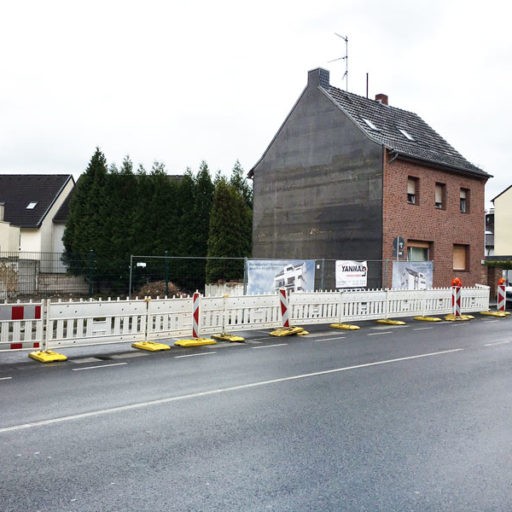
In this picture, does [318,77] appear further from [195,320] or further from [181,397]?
[181,397]

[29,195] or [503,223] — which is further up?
[29,195]

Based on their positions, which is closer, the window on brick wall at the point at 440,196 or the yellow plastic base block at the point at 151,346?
the yellow plastic base block at the point at 151,346

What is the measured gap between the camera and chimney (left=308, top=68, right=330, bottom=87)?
27953mm

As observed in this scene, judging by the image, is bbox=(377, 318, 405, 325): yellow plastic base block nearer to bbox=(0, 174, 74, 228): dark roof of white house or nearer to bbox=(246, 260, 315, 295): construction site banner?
bbox=(246, 260, 315, 295): construction site banner

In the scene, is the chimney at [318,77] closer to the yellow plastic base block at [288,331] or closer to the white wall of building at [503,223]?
the yellow plastic base block at [288,331]

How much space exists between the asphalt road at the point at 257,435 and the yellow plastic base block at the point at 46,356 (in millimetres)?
401

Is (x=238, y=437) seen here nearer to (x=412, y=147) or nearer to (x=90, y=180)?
(x=412, y=147)

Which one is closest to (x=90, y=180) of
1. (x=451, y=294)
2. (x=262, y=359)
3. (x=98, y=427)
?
(x=451, y=294)

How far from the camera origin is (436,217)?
2728 centimetres

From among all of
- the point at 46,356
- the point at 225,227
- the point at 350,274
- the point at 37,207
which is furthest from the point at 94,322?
the point at 37,207

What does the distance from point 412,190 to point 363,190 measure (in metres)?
2.71

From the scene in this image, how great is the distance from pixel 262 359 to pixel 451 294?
40.5 feet

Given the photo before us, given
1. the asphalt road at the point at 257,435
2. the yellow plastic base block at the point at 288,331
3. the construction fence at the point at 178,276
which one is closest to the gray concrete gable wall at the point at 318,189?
the construction fence at the point at 178,276

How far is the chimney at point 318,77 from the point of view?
2795 centimetres
